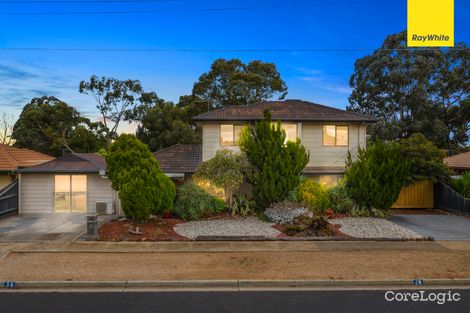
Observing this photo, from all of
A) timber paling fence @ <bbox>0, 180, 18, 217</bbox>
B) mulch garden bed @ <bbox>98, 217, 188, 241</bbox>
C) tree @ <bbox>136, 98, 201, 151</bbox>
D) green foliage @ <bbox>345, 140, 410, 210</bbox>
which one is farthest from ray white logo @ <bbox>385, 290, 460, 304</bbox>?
tree @ <bbox>136, 98, 201, 151</bbox>

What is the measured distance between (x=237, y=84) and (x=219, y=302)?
123 ft

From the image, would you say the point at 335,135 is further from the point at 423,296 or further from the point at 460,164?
the point at 423,296

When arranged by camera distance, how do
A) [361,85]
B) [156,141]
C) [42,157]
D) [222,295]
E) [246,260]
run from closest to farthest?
[222,295] < [246,260] < [42,157] < [156,141] < [361,85]

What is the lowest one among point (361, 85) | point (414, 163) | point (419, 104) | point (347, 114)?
point (414, 163)

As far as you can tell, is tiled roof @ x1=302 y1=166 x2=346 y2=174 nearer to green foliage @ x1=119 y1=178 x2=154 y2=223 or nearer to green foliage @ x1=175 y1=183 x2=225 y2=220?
green foliage @ x1=175 y1=183 x2=225 y2=220

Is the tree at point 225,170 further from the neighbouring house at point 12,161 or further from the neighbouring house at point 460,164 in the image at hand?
the neighbouring house at point 460,164

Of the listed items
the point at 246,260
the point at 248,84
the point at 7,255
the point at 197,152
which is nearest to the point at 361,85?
the point at 248,84

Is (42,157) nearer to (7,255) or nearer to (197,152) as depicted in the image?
(197,152)

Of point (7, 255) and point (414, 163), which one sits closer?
point (7, 255)

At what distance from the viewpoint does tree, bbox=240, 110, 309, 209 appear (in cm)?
1571

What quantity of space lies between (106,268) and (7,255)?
12.6ft

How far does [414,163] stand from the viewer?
19.2m

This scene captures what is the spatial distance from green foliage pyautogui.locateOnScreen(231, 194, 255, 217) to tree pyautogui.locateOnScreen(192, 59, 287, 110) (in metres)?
27.6

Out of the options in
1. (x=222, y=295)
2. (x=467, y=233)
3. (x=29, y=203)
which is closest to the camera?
(x=222, y=295)
